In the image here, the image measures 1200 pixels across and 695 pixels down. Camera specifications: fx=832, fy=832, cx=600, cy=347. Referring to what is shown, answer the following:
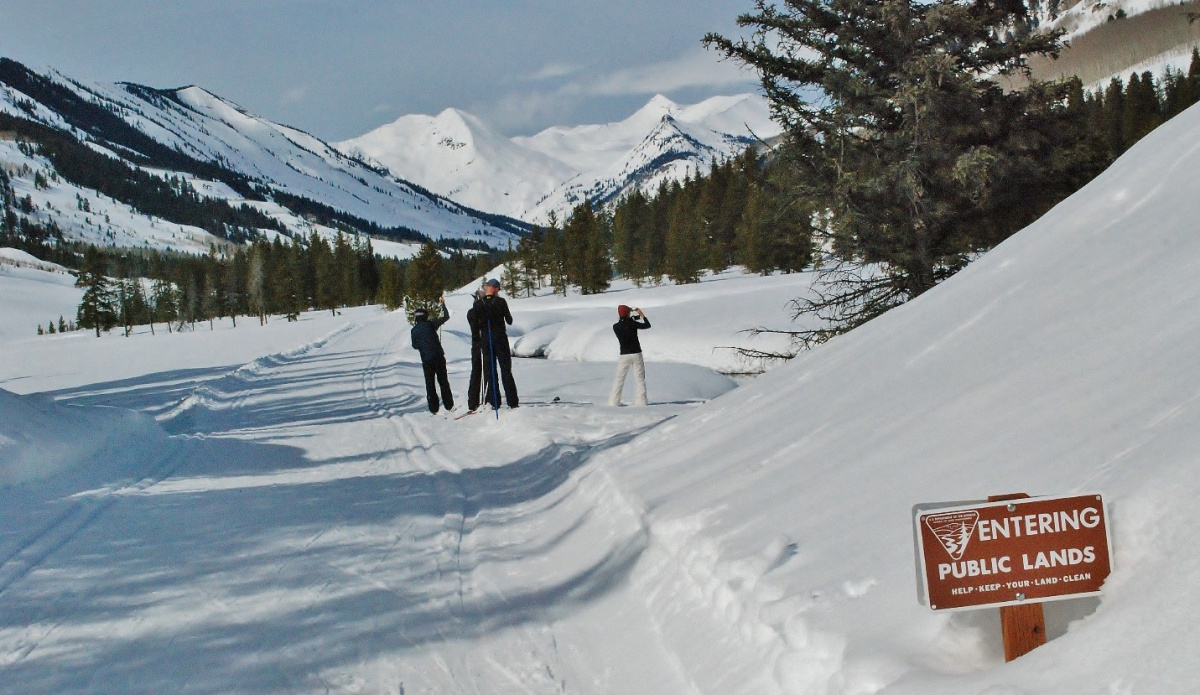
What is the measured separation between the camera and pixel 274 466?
29.6ft

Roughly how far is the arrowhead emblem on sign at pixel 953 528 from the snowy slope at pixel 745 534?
15.0 inches

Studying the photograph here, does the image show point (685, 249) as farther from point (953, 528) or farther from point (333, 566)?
point (953, 528)

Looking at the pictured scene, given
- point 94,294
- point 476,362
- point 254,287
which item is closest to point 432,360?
point 476,362

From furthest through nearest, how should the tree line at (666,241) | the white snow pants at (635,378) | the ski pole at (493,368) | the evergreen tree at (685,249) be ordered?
the evergreen tree at (685,249), the tree line at (666,241), the white snow pants at (635,378), the ski pole at (493,368)

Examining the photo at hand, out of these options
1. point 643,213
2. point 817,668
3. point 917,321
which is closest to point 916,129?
point 917,321

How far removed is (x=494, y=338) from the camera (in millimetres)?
12234

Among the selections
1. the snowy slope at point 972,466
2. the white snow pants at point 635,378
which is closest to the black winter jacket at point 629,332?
the white snow pants at point 635,378

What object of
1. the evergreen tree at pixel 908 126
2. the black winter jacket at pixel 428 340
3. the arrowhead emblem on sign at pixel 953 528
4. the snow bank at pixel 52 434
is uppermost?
the evergreen tree at pixel 908 126

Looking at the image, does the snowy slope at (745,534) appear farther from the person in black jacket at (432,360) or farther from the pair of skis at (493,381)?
the person in black jacket at (432,360)

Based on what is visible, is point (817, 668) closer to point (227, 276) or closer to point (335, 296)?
point (335, 296)

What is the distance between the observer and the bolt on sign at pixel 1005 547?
2418mm

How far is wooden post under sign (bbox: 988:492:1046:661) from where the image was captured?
8.18ft

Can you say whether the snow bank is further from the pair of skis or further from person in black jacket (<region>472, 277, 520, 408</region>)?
person in black jacket (<region>472, 277, 520, 408</region>)

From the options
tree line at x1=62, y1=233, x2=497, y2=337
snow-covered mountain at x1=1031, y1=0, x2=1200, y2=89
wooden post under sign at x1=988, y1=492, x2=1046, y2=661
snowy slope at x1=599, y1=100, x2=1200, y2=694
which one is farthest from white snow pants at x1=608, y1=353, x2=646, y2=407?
snow-covered mountain at x1=1031, y1=0, x2=1200, y2=89
